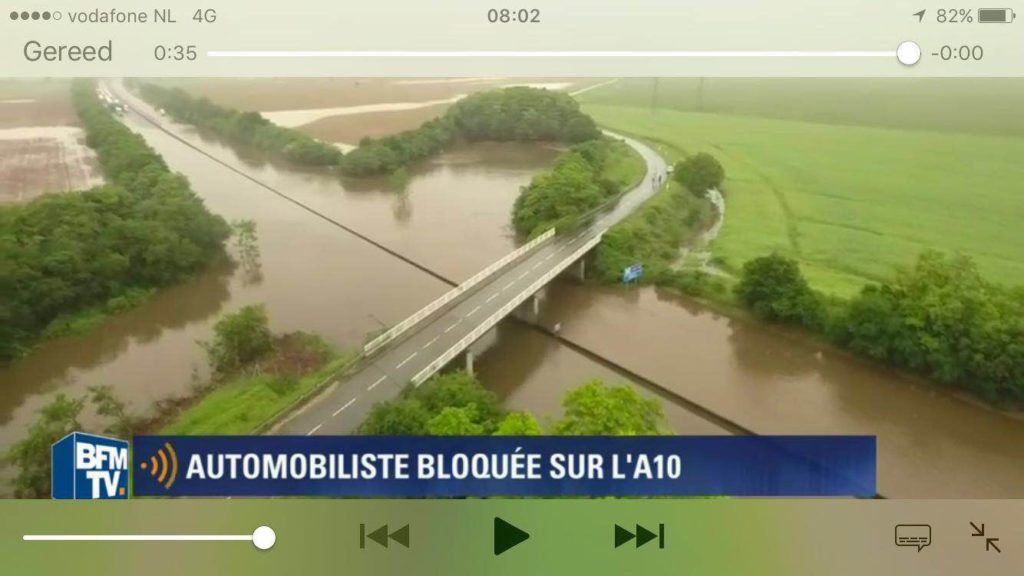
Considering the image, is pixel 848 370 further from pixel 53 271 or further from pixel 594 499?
pixel 53 271

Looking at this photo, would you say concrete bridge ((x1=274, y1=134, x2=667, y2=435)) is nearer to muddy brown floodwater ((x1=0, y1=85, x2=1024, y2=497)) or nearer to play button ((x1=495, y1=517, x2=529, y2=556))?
muddy brown floodwater ((x1=0, y1=85, x2=1024, y2=497))

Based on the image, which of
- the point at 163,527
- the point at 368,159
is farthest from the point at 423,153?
the point at 163,527

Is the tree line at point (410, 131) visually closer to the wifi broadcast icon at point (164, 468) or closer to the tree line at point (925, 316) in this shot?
the tree line at point (925, 316)

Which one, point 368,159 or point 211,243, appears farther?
point 368,159

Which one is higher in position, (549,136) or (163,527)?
(549,136)

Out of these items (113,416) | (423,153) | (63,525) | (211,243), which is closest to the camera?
(63,525)

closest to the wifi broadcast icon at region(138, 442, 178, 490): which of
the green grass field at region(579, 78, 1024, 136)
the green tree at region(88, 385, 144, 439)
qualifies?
the green tree at region(88, 385, 144, 439)

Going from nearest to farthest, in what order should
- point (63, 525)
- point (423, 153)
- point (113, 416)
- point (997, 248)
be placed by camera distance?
point (63, 525), point (113, 416), point (997, 248), point (423, 153)

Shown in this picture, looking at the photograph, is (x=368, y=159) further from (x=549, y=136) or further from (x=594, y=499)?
(x=594, y=499)
